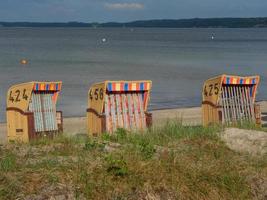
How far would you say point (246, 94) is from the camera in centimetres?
1330

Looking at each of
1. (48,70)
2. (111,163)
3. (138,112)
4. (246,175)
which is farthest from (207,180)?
(48,70)

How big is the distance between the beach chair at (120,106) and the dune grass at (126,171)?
4.52 meters

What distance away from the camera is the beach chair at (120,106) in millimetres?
12016

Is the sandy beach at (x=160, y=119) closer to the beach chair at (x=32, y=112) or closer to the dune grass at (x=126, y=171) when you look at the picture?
the beach chair at (x=32, y=112)

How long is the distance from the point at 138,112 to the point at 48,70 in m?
36.7

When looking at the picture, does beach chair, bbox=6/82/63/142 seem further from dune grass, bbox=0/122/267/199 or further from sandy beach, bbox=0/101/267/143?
dune grass, bbox=0/122/267/199

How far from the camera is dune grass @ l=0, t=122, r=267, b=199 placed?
19.1 ft

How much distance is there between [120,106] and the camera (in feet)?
39.8

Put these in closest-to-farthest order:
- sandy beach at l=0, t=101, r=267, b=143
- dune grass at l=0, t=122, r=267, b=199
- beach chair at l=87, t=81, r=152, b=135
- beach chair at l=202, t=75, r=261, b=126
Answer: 1. dune grass at l=0, t=122, r=267, b=199
2. beach chair at l=87, t=81, r=152, b=135
3. beach chair at l=202, t=75, r=261, b=126
4. sandy beach at l=0, t=101, r=267, b=143

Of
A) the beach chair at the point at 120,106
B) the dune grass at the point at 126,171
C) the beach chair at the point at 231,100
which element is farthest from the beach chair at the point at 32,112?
the dune grass at the point at 126,171

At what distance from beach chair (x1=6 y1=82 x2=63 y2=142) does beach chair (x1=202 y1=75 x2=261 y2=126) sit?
9.67 feet

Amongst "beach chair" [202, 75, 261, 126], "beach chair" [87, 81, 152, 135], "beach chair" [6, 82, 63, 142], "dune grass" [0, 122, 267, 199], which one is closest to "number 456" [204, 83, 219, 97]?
"beach chair" [202, 75, 261, 126]

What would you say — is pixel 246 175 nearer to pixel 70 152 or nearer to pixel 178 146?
pixel 178 146

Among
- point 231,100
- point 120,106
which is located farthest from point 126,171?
point 231,100
